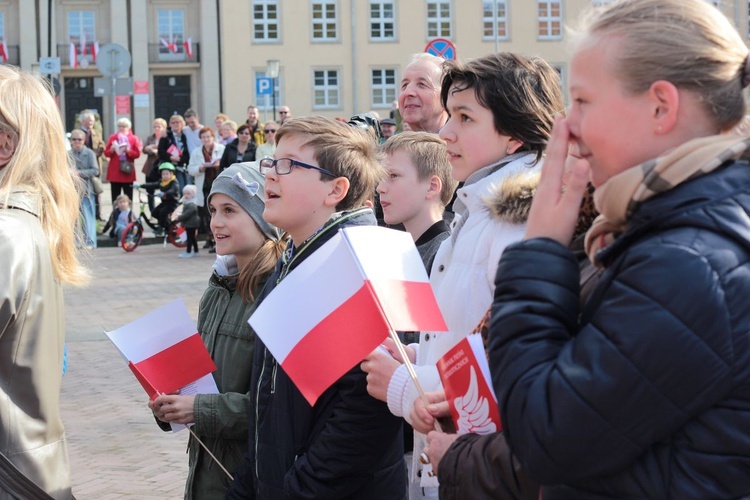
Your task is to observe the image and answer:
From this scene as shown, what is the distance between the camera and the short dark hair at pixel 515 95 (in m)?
3.16

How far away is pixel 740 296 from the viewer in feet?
5.78

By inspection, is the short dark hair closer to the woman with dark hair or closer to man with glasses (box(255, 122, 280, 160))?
man with glasses (box(255, 122, 280, 160))

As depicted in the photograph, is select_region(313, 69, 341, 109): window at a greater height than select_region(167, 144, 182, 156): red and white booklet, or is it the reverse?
select_region(313, 69, 341, 109): window

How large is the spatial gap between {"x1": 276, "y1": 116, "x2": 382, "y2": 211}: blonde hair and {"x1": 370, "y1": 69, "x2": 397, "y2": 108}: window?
2084 inches

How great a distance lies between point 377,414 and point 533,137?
3.01 feet

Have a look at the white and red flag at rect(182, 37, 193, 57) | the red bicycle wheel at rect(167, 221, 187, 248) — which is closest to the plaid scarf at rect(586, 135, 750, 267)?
the red bicycle wheel at rect(167, 221, 187, 248)

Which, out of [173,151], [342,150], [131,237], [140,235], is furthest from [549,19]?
[342,150]

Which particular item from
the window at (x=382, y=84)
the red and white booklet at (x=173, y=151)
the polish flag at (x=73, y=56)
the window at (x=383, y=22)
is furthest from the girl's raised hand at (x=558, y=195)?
the polish flag at (x=73, y=56)

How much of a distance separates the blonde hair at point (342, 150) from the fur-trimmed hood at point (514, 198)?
0.87 metres

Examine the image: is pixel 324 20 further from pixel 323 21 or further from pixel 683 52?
pixel 683 52

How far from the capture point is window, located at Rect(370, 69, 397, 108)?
184 feet

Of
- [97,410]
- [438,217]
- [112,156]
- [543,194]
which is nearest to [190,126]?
[112,156]

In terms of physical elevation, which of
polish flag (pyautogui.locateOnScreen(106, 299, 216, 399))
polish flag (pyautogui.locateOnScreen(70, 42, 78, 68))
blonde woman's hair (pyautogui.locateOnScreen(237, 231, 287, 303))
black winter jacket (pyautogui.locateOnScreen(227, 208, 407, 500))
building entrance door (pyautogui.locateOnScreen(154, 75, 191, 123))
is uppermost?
polish flag (pyautogui.locateOnScreen(70, 42, 78, 68))

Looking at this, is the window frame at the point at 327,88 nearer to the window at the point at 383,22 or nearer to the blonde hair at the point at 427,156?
the window at the point at 383,22
